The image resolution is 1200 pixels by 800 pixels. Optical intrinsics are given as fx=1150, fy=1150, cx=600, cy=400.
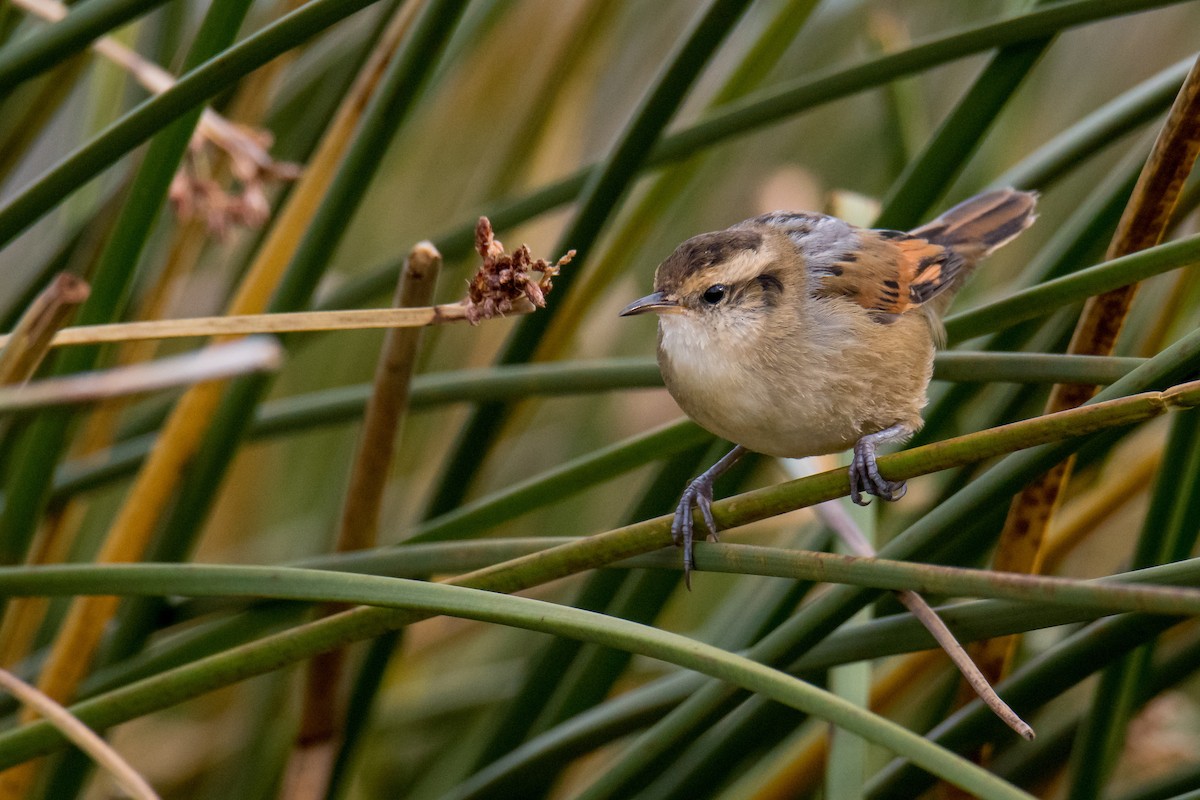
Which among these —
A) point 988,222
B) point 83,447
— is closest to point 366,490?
point 83,447

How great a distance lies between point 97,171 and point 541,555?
0.70m

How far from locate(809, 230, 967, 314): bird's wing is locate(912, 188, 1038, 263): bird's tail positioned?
1.1 inches

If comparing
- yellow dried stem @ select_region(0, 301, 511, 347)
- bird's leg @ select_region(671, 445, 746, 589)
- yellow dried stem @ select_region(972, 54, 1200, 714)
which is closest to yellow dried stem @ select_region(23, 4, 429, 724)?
yellow dried stem @ select_region(0, 301, 511, 347)

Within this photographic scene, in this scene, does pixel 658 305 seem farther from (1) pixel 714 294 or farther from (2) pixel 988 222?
(2) pixel 988 222

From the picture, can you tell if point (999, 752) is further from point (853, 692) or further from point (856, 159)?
point (856, 159)

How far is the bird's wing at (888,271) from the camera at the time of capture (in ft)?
6.06

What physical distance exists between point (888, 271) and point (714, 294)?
1.09 ft

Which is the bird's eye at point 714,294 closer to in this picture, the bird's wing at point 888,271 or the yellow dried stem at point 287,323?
the bird's wing at point 888,271

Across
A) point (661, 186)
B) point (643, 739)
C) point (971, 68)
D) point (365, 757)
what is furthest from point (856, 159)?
point (643, 739)

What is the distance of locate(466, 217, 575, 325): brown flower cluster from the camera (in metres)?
1.09

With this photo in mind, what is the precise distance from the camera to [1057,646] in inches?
55.9

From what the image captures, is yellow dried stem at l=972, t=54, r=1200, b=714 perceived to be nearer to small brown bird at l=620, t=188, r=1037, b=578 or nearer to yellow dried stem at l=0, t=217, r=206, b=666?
small brown bird at l=620, t=188, r=1037, b=578

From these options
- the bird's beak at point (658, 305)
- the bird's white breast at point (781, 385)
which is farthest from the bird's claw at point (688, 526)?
the bird's beak at point (658, 305)

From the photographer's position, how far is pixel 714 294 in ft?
5.87
